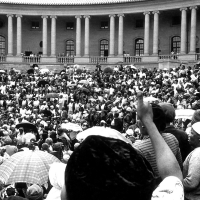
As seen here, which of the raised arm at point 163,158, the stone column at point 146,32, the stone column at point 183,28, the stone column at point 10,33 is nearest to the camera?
the raised arm at point 163,158

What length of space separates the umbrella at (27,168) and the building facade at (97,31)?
53.7 metres

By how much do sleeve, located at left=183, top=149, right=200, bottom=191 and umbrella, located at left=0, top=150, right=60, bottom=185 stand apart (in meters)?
3.81

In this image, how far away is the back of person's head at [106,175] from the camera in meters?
2.78

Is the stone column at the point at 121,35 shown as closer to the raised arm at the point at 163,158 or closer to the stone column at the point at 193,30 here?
the stone column at the point at 193,30

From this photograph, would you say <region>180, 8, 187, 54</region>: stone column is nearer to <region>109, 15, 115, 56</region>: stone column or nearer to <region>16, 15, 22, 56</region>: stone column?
<region>109, 15, 115, 56</region>: stone column

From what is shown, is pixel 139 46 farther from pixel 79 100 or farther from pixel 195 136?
pixel 195 136

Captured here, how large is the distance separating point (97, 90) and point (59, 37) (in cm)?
A: 3587

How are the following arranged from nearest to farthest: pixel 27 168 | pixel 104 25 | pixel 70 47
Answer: pixel 27 168
pixel 104 25
pixel 70 47

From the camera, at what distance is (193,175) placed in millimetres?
5598

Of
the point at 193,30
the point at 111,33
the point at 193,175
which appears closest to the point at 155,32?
the point at 193,30

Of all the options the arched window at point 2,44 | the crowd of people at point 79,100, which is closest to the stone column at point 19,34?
the arched window at point 2,44

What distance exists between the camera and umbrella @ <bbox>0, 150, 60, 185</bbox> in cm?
885

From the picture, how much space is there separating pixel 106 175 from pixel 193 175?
3012 millimetres

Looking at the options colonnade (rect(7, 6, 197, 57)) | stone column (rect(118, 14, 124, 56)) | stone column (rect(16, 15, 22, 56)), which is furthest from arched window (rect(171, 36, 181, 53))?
stone column (rect(16, 15, 22, 56))
